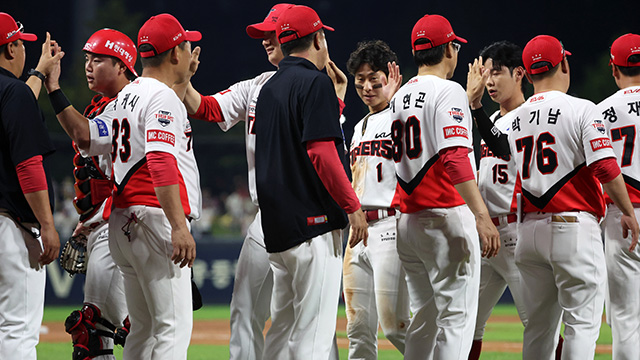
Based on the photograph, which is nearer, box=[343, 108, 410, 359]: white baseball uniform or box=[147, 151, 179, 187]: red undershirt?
box=[147, 151, 179, 187]: red undershirt

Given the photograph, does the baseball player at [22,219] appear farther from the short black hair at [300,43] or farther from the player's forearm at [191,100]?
the short black hair at [300,43]

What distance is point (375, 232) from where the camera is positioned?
558 cm

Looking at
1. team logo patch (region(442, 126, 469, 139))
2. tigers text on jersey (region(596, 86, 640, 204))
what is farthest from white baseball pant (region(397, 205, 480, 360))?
tigers text on jersey (region(596, 86, 640, 204))

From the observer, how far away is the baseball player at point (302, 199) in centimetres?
412

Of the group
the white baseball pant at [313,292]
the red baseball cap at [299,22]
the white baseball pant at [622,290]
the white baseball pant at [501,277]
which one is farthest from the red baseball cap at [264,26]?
the white baseball pant at [622,290]

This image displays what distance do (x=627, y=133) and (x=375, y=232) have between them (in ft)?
6.90

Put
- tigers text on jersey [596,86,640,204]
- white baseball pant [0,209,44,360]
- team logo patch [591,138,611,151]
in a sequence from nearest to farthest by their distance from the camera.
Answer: white baseball pant [0,209,44,360], team logo patch [591,138,611,151], tigers text on jersey [596,86,640,204]

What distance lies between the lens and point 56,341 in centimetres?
995

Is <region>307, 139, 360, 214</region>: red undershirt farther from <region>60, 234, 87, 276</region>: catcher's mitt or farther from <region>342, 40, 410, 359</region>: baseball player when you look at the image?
<region>60, 234, 87, 276</region>: catcher's mitt

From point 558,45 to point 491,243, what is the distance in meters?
1.67

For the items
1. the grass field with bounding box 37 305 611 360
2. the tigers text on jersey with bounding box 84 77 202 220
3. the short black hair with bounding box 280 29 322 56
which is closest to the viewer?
the tigers text on jersey with bounding box 84 77 202 220

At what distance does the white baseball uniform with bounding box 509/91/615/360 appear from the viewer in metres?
4.75

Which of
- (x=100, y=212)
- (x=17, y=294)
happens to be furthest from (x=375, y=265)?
(x=17, y=294)

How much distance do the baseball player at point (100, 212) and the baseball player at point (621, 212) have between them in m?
3.33
